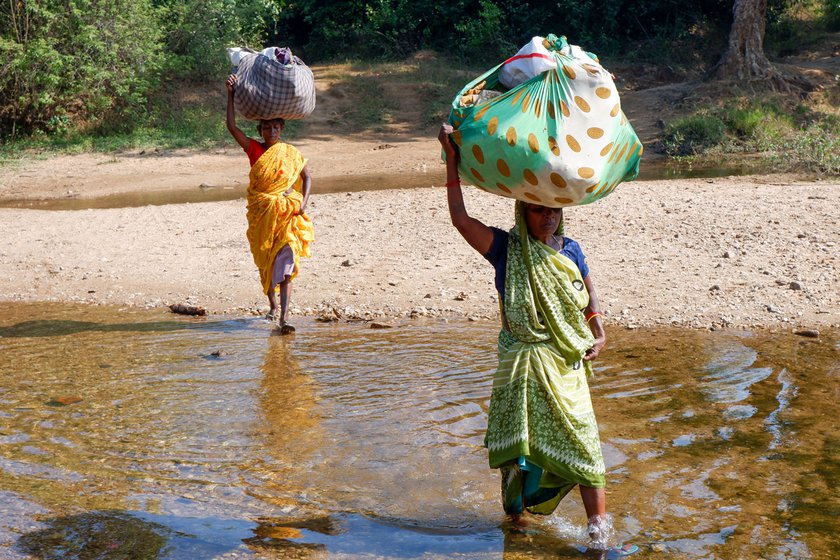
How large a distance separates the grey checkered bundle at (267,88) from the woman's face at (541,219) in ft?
11.6

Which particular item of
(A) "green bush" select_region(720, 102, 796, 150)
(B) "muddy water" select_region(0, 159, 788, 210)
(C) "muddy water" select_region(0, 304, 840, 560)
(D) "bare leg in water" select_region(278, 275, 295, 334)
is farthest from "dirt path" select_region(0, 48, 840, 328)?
(A) "green bush" select_region(720, 102, 796, 150)

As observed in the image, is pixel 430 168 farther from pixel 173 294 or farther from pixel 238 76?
pixel 238 76

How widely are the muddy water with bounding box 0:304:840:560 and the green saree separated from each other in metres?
0.42

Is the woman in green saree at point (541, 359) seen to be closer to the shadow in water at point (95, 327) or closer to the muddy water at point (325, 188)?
the shadow in water at point (95, 327)

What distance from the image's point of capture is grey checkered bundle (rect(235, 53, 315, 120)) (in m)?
6.92

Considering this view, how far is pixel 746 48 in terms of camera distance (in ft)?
62.4

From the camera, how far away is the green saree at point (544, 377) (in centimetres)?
377

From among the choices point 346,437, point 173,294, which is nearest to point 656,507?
point 346,437

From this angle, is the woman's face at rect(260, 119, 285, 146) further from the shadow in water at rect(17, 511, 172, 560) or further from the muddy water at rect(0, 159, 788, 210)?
the muddy water at rect(0, 159, 788, 210)

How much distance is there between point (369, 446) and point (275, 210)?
2.73 meters

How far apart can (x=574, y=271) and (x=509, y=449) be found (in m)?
0.75

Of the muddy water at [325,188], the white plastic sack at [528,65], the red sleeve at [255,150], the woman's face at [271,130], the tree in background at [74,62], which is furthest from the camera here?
the tree in background at [74,62]

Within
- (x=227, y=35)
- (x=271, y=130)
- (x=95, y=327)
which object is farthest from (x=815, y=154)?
(x=227, y=35)

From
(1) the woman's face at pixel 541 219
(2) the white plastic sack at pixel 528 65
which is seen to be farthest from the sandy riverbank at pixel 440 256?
(2) the white plastic sack at pixel 528 65
